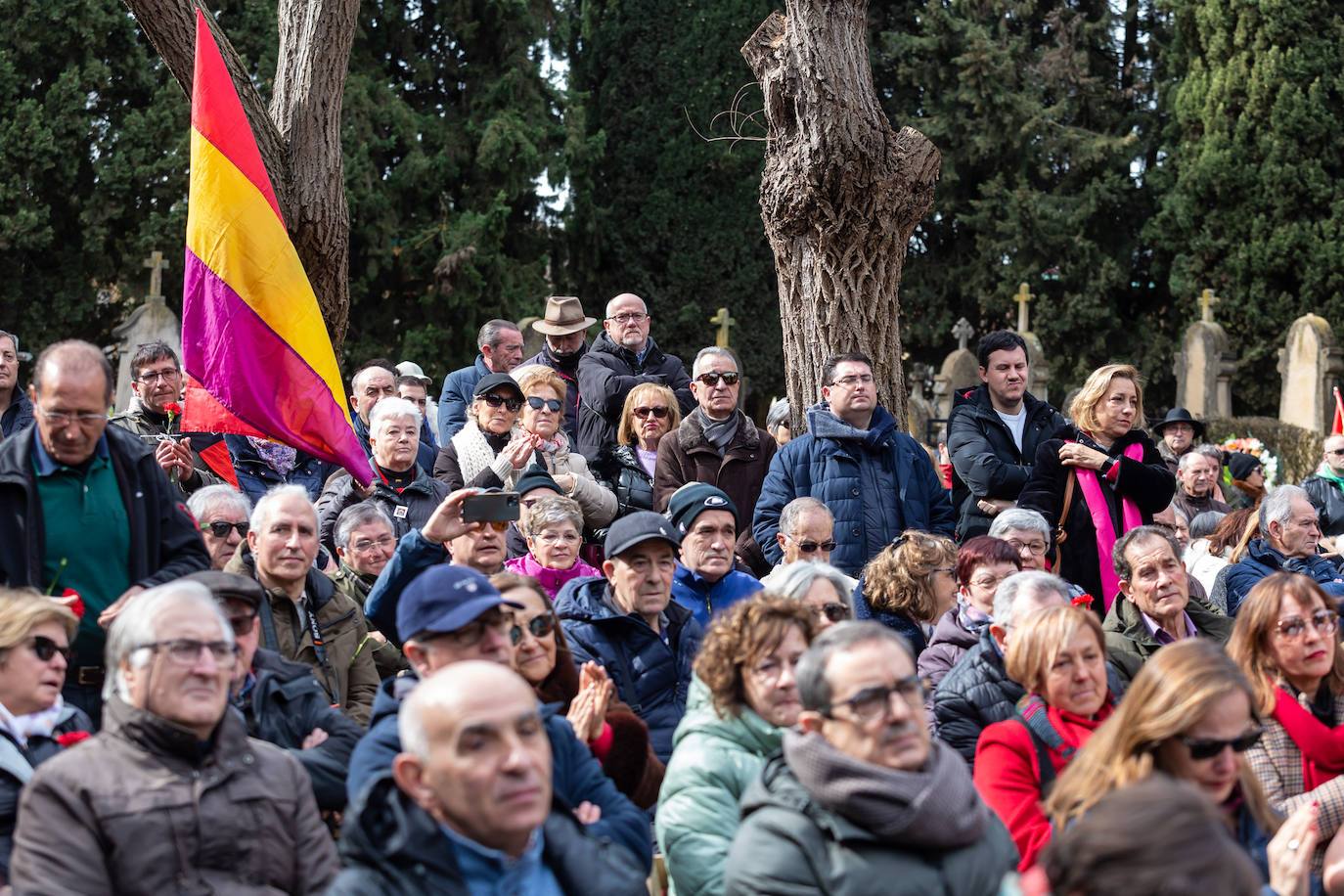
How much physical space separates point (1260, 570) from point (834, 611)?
3.21 meters

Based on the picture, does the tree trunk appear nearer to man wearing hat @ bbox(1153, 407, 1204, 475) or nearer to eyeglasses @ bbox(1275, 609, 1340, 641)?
eyeglasses @ bbox(1275, 609, 1340, 641)

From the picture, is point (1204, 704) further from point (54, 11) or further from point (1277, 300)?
point (1277, 300)

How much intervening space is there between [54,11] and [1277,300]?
19.3m

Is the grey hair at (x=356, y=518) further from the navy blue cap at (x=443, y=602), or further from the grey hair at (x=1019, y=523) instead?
the grey hair at (x=1019, y=523)

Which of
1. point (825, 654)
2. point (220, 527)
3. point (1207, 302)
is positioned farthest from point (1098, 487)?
point (1207, 302)

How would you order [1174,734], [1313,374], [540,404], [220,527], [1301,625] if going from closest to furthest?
[1174,734], [1301,625], [220,527], [540,404], [1313,374]

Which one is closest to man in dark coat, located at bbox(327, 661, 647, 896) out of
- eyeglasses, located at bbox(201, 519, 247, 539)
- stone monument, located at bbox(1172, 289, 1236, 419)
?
eyeglasses, located at bbox(201, 519, 247, 539)

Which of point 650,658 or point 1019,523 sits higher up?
point 1019,523

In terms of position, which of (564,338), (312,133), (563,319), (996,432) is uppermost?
(312,133)

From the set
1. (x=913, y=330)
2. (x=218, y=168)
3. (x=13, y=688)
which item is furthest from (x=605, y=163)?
(x=13, y=688)

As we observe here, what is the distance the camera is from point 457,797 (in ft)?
9.40

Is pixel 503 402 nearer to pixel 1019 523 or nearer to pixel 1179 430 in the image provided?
pixel 1019 523

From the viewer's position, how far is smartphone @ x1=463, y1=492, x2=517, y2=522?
480 centimetres

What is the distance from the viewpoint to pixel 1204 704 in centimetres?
334
